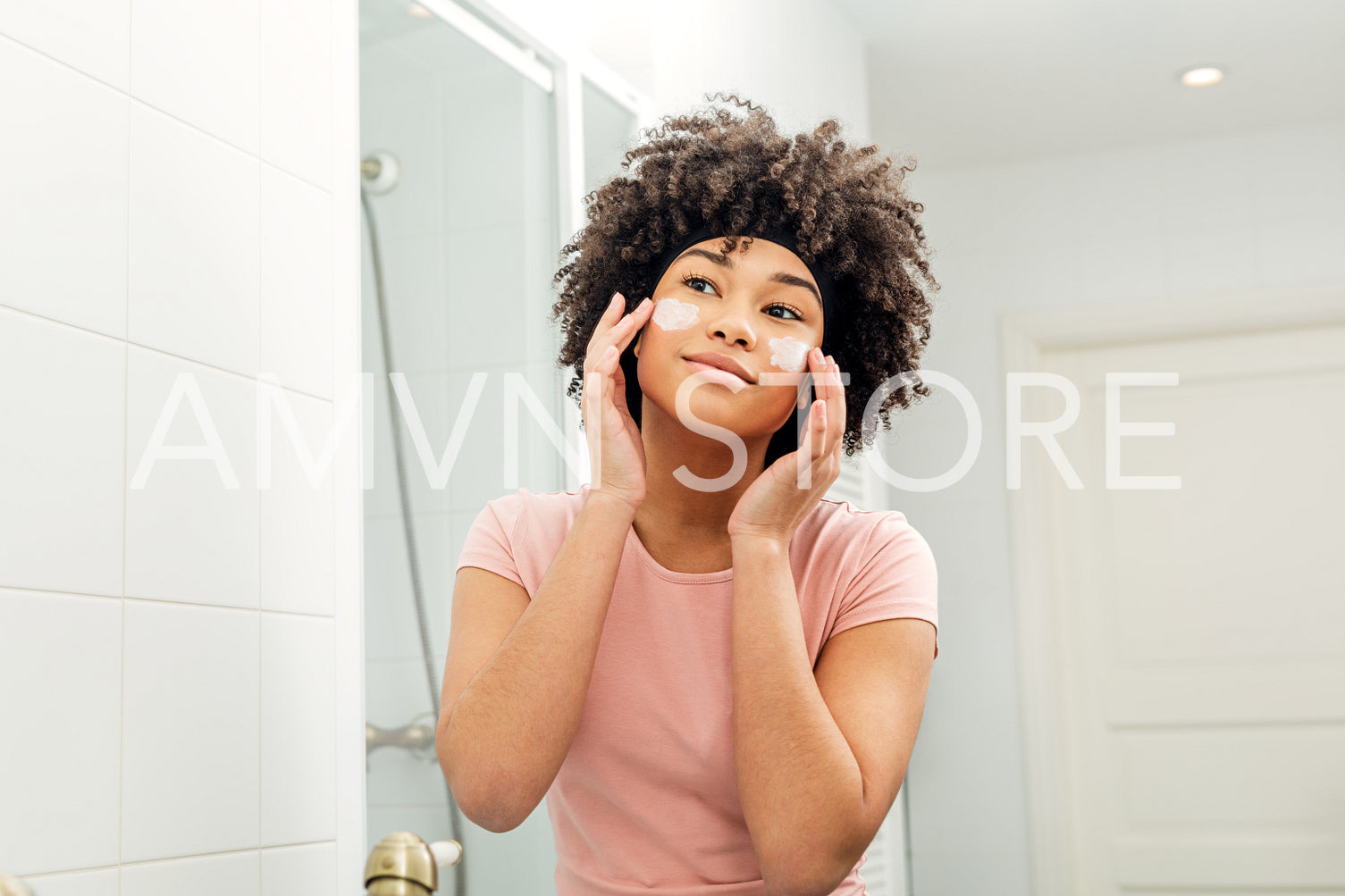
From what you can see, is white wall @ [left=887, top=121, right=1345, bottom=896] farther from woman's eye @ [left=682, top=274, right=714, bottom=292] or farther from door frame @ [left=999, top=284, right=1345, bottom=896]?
woman's eye @ [left=682, top=274, right=714, bottom=292]

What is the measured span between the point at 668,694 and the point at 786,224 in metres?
0.39

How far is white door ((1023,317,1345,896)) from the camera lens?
2861mm

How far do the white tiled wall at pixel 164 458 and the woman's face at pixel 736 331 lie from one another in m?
0.33

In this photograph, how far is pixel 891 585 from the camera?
36.3 inches

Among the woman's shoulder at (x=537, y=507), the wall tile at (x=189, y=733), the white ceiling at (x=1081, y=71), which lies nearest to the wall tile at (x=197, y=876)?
the wall tile at (x=189, y=733)

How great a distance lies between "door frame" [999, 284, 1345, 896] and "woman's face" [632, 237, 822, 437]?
227cm

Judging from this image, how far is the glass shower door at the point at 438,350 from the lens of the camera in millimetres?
1231

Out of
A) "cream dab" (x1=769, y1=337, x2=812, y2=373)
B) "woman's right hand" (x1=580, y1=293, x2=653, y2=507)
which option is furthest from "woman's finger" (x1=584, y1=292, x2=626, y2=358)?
"cream dab" (x1=769, y1=337, x2=812, y2=373)

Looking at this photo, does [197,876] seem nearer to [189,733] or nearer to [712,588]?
[189,733]

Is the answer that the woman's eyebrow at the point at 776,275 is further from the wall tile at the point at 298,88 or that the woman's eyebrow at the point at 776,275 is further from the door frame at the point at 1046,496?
the door frame at the point at 1046,496

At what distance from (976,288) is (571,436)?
191cm

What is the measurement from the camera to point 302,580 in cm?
102

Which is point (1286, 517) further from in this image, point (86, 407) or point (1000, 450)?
point (86, 407)

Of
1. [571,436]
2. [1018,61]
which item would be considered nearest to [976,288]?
[1018,61]
